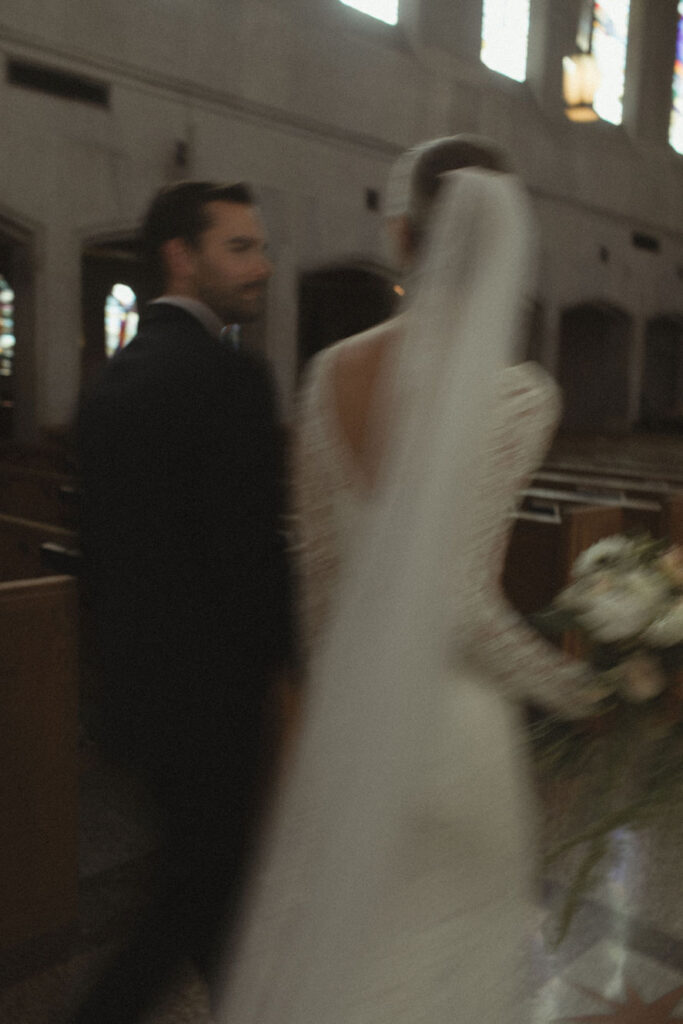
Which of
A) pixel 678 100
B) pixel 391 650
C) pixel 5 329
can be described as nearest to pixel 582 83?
pixel 678 100

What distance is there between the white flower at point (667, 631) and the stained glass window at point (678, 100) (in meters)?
18.2

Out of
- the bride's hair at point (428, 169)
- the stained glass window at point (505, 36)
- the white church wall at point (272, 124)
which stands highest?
the stained glass window at point (505, 36)

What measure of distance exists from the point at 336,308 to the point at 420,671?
13724 mm

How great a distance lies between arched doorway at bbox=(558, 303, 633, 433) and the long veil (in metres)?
15.9

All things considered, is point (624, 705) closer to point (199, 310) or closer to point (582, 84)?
point (199, 310)

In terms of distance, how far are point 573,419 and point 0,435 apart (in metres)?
9.35

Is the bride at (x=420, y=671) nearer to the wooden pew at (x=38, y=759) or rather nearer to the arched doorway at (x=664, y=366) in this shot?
the wooden pew at (x=38, y=759)

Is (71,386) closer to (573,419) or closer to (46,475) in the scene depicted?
(46,475)

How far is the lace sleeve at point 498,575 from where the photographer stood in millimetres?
1166

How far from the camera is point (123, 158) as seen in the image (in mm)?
9445

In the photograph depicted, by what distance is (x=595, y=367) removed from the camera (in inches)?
674

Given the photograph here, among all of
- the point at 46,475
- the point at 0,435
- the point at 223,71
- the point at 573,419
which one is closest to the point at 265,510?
the point at 46,475

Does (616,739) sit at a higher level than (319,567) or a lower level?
lower

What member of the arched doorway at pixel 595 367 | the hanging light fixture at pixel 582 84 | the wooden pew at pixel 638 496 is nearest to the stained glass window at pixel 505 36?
the hanging light fixture at pixel 582 84
